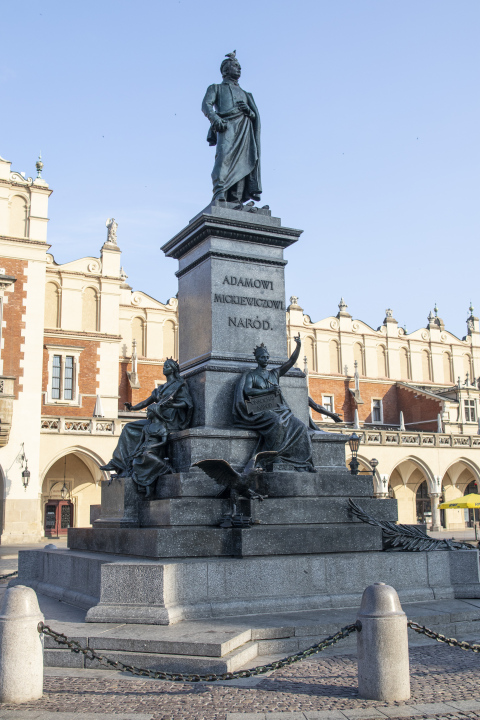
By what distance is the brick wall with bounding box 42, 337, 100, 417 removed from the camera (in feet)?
98.2

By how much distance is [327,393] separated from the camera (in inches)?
1672

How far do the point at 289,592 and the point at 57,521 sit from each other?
24.9 m

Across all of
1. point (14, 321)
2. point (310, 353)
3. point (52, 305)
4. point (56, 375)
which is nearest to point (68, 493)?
point (56, 375)

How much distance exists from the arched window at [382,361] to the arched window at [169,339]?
46.3ft

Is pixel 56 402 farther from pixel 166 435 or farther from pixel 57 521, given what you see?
pixel 166 435

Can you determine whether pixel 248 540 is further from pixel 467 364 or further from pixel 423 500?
pixel 467 364

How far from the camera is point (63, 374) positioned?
30578 millimetres

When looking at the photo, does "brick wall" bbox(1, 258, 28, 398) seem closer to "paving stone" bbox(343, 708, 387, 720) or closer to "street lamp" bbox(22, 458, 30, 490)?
"street lamp" bbox(22, 458, 30, 490)

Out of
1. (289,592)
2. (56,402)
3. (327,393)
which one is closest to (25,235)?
(56,402)

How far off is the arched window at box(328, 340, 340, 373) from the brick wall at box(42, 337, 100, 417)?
16761 millimetres

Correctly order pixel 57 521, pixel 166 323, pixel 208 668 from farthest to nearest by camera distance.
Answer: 1. pixel 166 323
2. pixel 57 521
3. pixel 208 668

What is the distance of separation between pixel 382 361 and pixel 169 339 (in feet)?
48.3

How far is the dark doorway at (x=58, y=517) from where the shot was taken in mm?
29297

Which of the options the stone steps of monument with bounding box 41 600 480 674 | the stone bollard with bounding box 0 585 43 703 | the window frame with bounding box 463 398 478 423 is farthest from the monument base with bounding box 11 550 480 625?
the window frame with bounding box 463 398 478 423
